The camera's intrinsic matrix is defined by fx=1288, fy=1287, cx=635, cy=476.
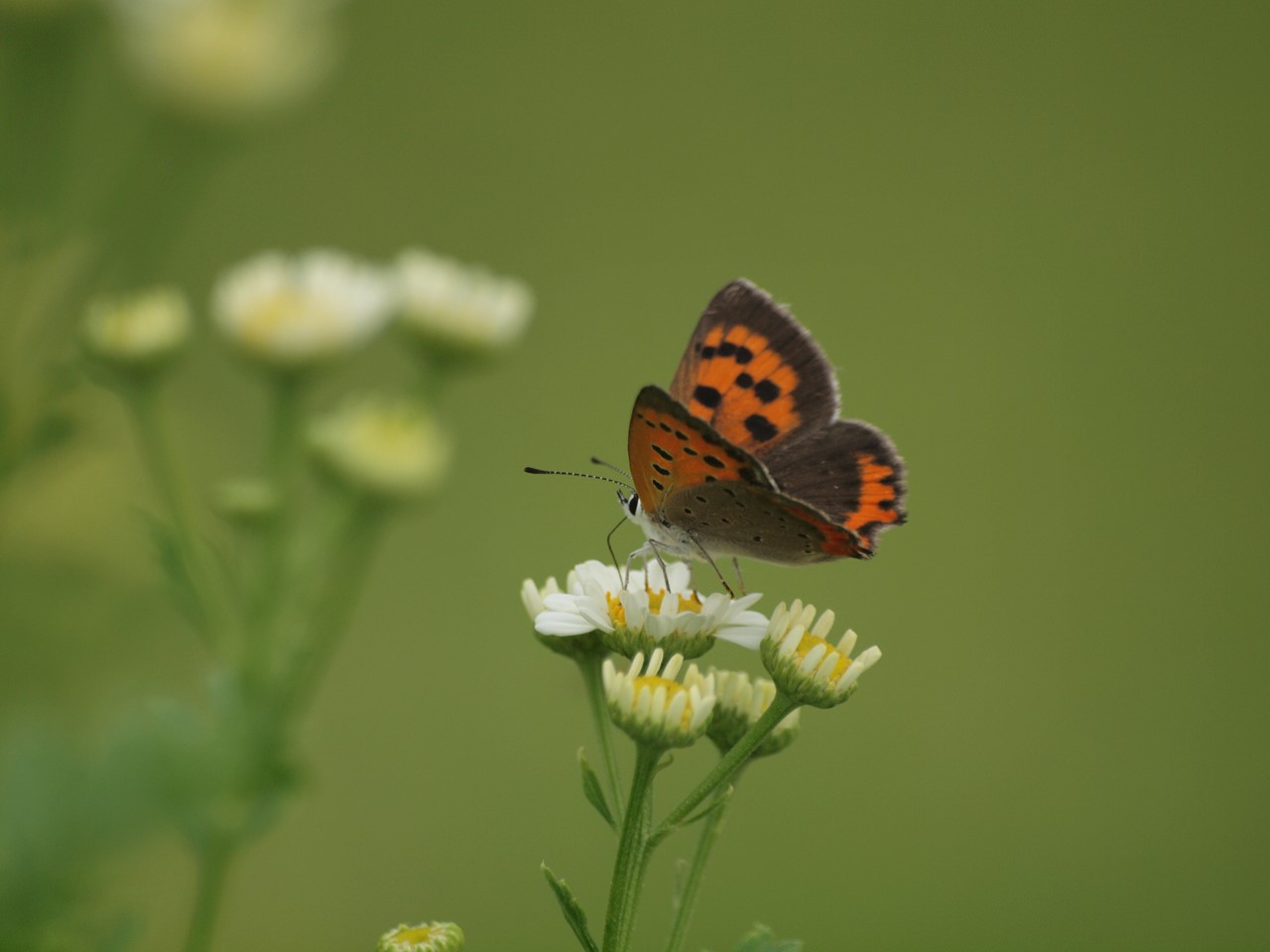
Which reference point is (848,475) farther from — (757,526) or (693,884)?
(693,884)

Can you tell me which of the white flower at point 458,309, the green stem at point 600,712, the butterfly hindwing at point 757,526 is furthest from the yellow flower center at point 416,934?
the white flower at point 458,309

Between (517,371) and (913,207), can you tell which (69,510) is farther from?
(913,207)

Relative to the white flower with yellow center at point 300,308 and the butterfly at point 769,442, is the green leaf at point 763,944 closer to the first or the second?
the butterfly at point 769,442

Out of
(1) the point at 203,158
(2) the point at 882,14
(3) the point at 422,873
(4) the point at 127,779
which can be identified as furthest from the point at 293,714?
(2) the point at 882,14

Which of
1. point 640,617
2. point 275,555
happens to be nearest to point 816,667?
→ point 640,617

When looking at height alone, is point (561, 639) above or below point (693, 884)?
above

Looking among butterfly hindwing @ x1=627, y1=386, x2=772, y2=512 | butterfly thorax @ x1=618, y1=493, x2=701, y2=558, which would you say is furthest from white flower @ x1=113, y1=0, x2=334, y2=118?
butterfly thorax @ x1=618, y1=493, x2=701, y2=558
